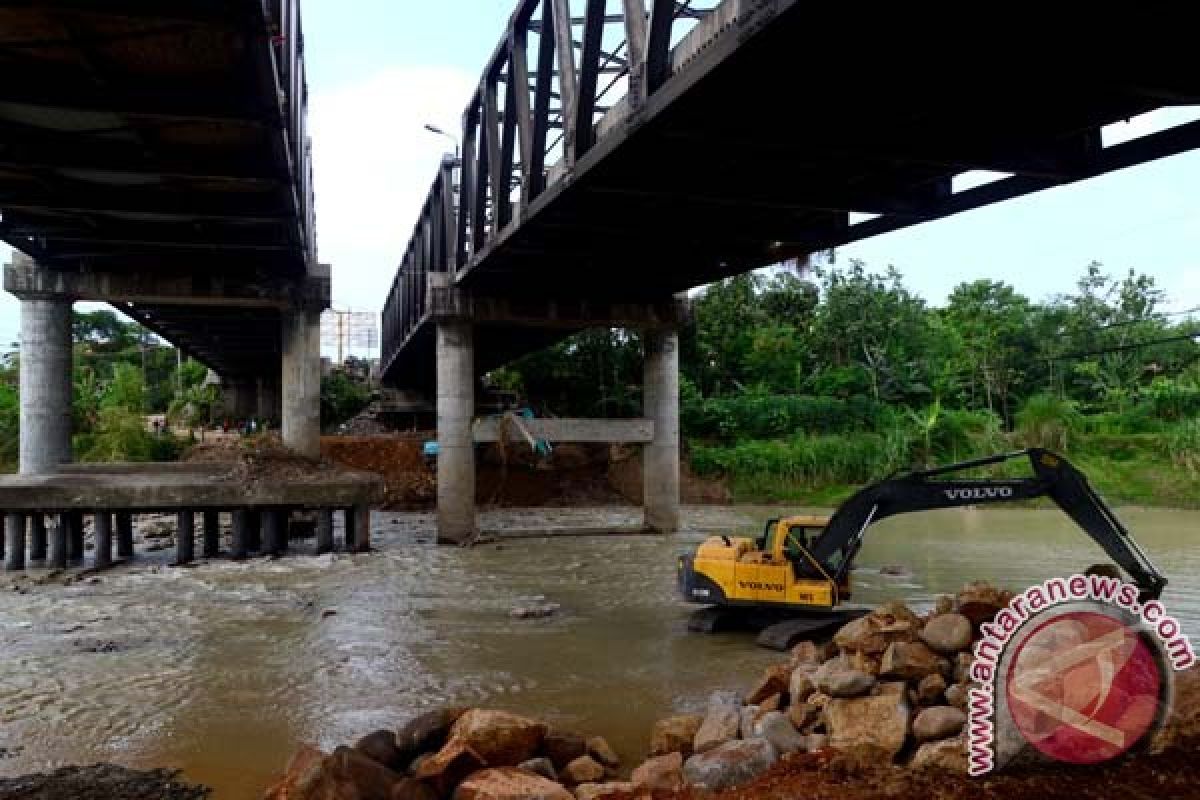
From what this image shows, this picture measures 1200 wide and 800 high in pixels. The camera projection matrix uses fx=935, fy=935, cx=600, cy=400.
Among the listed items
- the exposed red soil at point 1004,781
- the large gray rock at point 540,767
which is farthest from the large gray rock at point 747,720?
the large gray rock at point 540,767

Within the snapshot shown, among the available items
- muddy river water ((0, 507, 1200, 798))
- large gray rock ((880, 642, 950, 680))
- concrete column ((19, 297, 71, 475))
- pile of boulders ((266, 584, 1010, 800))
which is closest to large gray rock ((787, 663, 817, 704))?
pile of boulders ((266, 584, 1010, 800))

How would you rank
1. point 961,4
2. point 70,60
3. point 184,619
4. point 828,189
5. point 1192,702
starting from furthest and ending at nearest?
point 184,619 < point 828,189 < point 70,60 < point 961,4 < point 1192,702

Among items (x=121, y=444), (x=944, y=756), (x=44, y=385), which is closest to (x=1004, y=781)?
(x=944, y=756)

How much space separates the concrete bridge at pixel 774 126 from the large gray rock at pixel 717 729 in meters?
5.22

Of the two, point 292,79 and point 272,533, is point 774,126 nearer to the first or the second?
point 292,79

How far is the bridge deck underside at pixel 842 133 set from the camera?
7.93 meters

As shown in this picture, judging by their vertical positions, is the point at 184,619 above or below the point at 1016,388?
below

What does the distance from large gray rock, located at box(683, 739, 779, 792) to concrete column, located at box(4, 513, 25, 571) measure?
54.6ft

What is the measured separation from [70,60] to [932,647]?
1100 cm

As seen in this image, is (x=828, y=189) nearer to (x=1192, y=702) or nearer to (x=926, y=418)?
(x=1192, y=702)

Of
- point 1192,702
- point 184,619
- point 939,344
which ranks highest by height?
point 939,344

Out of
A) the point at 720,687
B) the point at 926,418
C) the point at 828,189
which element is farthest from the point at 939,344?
the point at 720,687

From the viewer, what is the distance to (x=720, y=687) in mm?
9594

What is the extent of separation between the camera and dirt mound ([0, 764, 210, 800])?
21.6 ft
